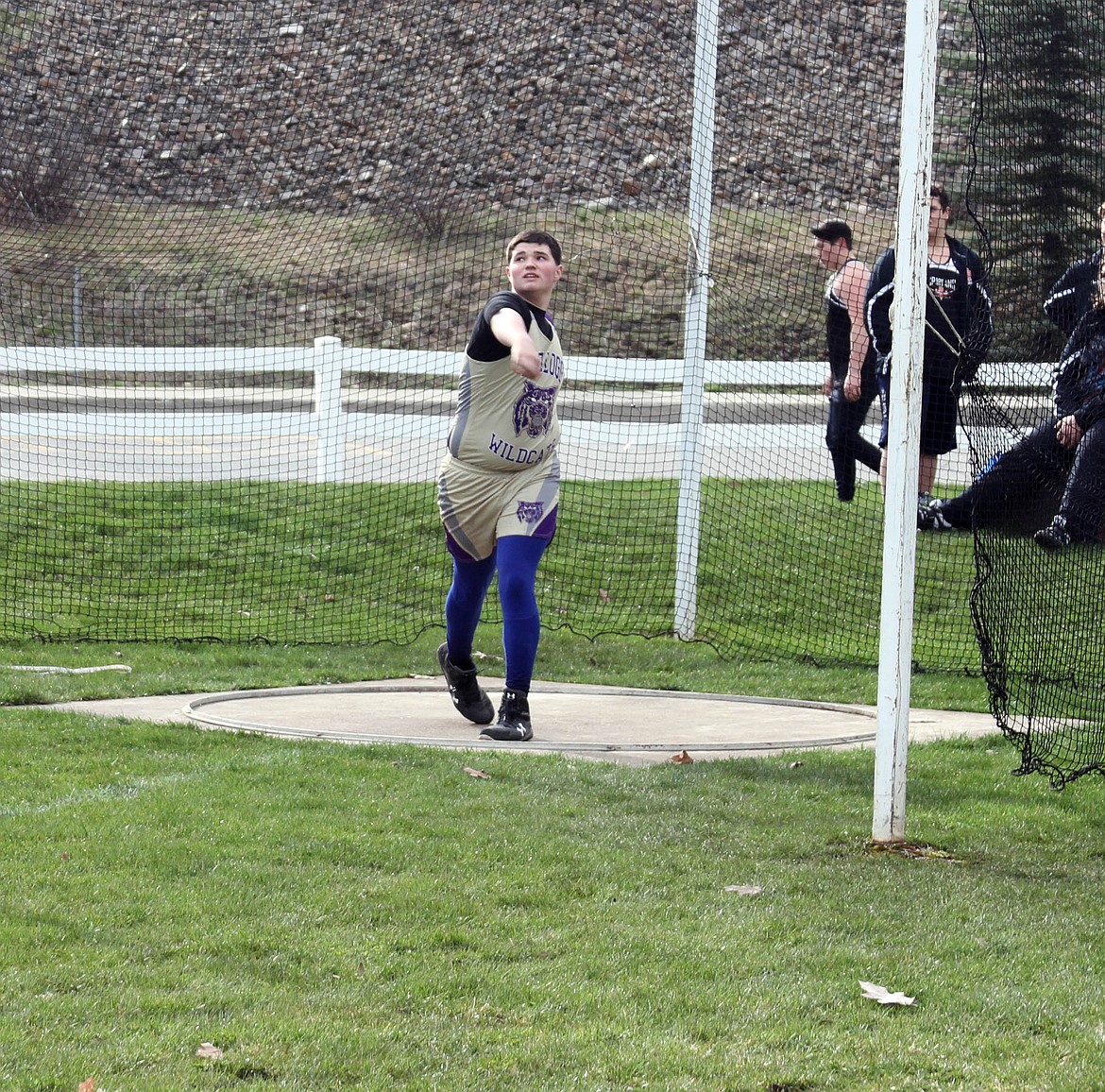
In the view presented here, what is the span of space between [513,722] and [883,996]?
10.0 ft

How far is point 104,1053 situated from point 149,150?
751 cm

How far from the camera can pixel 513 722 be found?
650 centimetres

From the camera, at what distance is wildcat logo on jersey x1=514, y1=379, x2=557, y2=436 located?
6.36 m

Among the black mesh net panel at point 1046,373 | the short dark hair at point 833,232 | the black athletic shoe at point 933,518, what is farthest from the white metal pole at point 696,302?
the black mesh net panel at point 1046,373

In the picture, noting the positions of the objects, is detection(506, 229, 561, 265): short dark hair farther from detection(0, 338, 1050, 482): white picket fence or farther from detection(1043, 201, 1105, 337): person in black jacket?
detection(0, 338, 1050, 482): white picket fence

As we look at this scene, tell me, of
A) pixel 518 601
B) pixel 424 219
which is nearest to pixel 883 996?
pixel 518 601

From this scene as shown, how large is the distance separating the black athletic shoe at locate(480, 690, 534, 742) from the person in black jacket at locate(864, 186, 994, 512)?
188cm

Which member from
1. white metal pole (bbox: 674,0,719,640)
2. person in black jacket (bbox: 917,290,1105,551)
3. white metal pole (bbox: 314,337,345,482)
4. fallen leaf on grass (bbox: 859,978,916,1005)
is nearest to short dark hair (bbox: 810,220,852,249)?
white metal pole (bbox: 674,0,719,640)

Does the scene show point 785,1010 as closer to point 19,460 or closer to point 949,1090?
point 949,1090

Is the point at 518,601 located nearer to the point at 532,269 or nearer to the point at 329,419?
the point at 532,269

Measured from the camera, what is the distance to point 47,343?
1279cm

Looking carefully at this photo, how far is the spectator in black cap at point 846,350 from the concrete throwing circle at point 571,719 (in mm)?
2747

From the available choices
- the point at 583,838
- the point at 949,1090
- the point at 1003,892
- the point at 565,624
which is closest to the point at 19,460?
the point at 565,624

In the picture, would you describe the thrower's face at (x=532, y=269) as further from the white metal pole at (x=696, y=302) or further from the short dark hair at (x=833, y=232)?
the short dark hair at (x=833, y=232)
